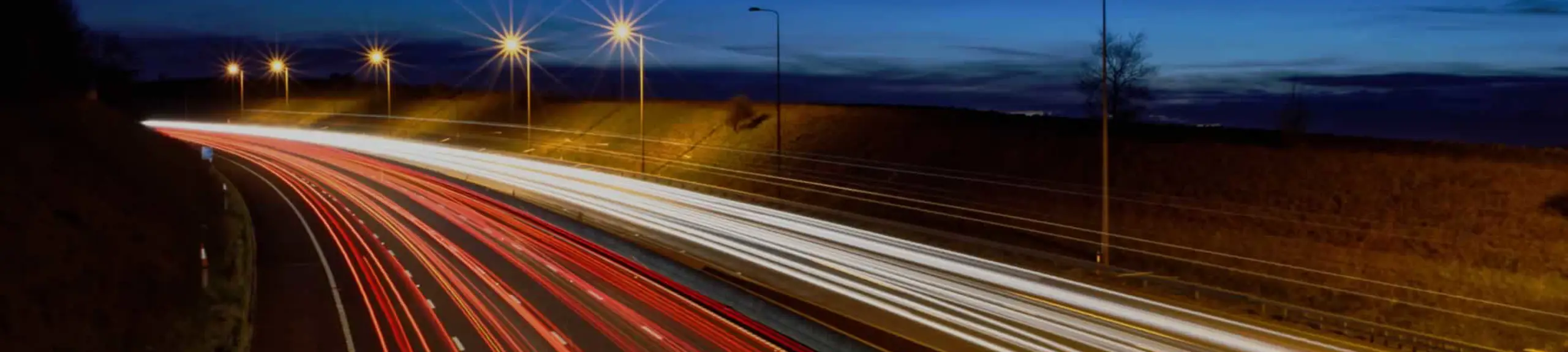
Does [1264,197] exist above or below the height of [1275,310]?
above

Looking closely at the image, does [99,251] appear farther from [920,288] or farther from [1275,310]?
[1275,310]

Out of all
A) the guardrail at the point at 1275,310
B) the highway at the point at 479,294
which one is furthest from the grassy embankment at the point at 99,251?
the guardrail at the point at 1275,310

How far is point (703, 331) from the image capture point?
719 inches

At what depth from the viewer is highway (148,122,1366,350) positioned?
659 inches

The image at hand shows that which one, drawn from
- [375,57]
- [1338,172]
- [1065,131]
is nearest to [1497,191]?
[1338,172]

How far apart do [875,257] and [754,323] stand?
25.5 ft

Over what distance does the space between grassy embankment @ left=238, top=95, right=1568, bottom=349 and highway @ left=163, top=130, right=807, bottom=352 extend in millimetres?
9692

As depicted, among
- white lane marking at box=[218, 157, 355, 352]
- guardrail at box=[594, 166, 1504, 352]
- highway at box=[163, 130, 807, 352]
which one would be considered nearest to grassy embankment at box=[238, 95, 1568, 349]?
guardrail at box=[594, 166, 1504, 352]

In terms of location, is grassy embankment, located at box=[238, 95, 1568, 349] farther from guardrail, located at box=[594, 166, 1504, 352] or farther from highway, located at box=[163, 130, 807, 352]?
highway, located at box=[163, 130, 807, 352]

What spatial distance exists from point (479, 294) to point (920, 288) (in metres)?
8.83

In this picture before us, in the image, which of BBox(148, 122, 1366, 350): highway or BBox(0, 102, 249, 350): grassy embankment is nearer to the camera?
BBox(148, 122, 1366, 350): highway

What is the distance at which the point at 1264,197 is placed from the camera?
3566cm

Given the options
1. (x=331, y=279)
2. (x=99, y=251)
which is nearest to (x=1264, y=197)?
(x=331, y=279)

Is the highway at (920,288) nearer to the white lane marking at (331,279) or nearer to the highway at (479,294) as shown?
the highway at (479,294)
